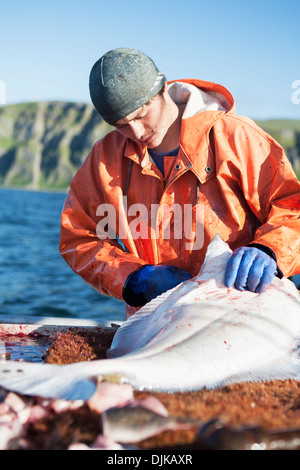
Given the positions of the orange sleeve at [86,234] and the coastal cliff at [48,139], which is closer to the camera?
the orange sleeve at [86,234]

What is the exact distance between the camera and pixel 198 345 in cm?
254

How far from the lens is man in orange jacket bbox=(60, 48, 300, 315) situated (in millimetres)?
3396

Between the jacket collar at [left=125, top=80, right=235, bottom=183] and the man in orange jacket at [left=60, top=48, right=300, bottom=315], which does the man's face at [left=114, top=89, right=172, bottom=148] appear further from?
the jacket collar at [left=125, top=80, right=235, bottom=183]

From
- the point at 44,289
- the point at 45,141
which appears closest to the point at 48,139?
the point at 45,141

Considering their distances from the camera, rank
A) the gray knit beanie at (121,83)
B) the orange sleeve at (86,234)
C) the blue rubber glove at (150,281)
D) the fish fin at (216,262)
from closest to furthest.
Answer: the fish fin at (216,262)
the gray knit beanie at (121,83)
the blue rubber glove at (150,281)
the orange sleeve at (86,234)

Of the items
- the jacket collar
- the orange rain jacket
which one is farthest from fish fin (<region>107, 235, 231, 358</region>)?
the jacket collar

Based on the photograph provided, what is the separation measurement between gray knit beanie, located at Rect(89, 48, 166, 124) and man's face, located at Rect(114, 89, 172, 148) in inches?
3.4

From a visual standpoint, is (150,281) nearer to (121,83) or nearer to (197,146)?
(197,146)

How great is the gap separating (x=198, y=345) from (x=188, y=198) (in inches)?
59.6

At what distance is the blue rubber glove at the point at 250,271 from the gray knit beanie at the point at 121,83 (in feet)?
4.18

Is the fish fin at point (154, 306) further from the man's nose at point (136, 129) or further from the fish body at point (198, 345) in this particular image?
the man's nose at point (136, 129)

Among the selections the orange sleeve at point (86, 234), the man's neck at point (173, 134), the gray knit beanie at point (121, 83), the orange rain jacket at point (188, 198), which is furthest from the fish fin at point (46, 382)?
the man's neck at point (173, 134)

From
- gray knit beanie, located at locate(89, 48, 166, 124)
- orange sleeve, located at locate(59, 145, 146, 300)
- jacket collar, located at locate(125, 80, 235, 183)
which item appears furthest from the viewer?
orange sleeve, located at locate(59, 145, 146, 300)

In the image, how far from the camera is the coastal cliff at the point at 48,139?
158000mm
